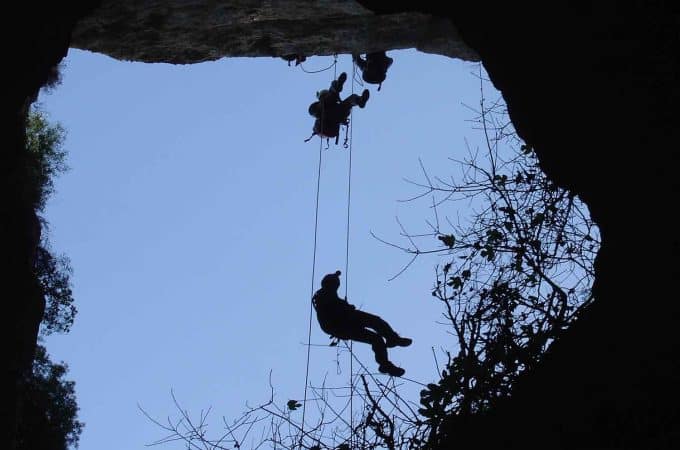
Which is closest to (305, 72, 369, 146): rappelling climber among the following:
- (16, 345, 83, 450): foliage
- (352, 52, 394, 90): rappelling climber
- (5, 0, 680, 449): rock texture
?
(352, 52, 394, 90): rappelling climber

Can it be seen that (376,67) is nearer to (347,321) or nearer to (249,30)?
(249,30)

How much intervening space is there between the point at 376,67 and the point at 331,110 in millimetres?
1231

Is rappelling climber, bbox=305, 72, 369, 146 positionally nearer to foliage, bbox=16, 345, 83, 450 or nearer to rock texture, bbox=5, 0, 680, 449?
rock texture, bbox=5, 0, 680, 449

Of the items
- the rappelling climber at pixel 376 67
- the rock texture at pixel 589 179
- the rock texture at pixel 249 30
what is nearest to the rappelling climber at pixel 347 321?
the rock texture at pixel 589 179

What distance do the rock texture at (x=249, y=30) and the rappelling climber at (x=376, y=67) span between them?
21.7 inches

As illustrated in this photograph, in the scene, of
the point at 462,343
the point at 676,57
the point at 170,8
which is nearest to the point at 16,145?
the point at 170,8

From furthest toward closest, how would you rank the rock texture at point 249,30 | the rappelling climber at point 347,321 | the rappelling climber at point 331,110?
the rappelling climber at point 331,110, the rock texture at point 249,30, the rappelling climber at point 347,321

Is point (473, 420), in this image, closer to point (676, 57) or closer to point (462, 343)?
point (462, 343)

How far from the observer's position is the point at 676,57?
6441mm

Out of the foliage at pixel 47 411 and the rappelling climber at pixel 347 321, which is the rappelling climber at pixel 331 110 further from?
the foliage at pixel 47 411

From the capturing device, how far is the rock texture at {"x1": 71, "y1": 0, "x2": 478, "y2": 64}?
460 inches

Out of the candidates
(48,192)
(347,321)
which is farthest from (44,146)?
(347,321)

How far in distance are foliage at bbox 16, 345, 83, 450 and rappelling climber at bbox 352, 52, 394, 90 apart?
7.04m

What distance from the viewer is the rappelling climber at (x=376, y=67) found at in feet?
44.8
